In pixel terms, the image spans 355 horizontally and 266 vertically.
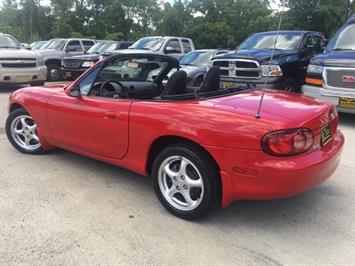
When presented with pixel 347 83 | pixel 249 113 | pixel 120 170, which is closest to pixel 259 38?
pixel 347 83

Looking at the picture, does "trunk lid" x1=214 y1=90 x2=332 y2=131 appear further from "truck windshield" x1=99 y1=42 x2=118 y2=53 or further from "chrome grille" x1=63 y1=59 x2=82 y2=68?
"truck windshield" x1=99 y1=42 x2=118 y2=53

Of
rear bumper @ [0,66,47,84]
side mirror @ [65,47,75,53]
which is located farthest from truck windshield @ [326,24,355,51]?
side mirror @ [65,47,75,53]

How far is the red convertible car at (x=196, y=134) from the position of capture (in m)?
3.18

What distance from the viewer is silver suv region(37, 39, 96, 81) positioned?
54.1ft

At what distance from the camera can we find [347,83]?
7340mm

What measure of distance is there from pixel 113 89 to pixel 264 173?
2114mm

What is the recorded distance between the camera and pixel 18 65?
39.8 ft

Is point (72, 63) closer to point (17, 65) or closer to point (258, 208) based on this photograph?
point (17, 65)

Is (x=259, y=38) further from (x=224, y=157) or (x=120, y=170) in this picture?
(x=224, y=157)

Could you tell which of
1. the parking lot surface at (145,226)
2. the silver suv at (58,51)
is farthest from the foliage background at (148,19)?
the parking lot surface at (145,226)

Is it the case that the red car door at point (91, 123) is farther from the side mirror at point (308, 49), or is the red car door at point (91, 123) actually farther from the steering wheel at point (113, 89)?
the side mirror at point (308, 49)

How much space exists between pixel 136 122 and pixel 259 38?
763 centimetres

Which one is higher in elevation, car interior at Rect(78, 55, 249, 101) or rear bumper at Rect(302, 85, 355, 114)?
car interior at Rect(78, 55, 249, 101)

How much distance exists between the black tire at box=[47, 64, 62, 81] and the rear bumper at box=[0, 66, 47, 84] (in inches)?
147
